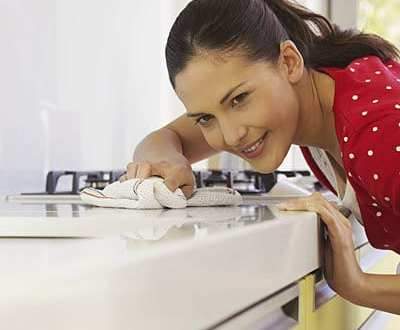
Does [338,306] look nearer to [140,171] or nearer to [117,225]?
[140,171]

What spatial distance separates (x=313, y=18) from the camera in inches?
41.8

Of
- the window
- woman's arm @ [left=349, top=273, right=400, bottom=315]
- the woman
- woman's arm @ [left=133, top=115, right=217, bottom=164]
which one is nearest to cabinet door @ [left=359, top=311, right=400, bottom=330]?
the woman

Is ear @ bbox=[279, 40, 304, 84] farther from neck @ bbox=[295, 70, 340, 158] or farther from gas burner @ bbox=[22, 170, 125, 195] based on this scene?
gas burner @ bbox=[22, 170, 125, 195]

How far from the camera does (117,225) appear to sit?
47 centimetres

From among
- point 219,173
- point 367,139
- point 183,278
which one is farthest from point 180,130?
point 183,278

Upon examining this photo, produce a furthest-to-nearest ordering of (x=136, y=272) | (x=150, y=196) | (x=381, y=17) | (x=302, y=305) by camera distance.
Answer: (x=381, y=17) < (x=150, y=196) < (x=302, y=305) < (x=136, y=272)

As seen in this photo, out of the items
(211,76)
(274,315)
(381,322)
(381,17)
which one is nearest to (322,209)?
(274,315)

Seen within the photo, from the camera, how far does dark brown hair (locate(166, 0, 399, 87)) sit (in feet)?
2.90

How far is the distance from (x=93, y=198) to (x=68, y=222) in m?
0.30

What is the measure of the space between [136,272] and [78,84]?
1143 millimetres

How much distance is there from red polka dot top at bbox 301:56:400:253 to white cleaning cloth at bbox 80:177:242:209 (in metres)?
0.16

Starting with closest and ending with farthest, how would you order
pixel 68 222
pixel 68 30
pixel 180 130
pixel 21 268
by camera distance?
pixel 21 268
pixel 68 222
pixel 180 130
pixel 68 30

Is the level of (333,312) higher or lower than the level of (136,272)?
lower

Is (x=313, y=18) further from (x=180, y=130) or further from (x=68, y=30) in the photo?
(x=68, y=30)
